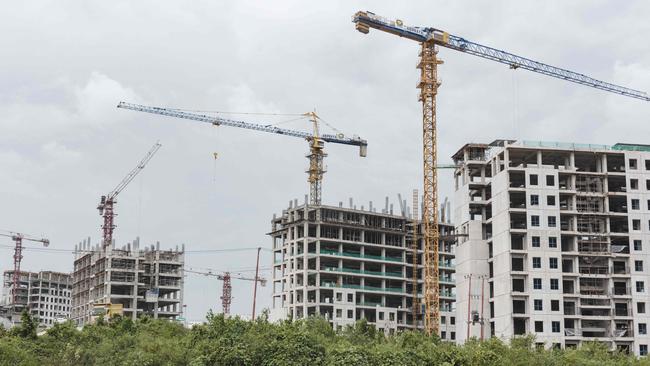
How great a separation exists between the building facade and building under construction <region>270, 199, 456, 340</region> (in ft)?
89.5

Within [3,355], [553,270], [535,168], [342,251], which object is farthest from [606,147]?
[3,355]

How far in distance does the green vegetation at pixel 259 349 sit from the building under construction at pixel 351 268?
219ft

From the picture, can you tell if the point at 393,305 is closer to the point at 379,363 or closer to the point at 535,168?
the point at 535,168

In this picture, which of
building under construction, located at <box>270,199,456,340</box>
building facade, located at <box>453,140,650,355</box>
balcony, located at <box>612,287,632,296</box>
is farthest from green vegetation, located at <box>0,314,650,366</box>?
building under construction, located at <box>270,199,456,340</box>

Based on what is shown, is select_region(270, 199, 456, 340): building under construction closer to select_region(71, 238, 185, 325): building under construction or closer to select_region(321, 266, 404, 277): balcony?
select_region(321, 266, 404, 277): balcony

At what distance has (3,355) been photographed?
2200 inches

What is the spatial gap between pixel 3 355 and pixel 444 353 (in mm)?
29551

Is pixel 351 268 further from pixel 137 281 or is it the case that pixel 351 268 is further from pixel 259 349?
pixel 259 349

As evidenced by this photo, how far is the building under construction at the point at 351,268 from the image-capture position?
133625 mm

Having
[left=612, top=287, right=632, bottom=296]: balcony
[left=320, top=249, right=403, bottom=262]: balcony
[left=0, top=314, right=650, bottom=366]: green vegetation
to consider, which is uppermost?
[left=320, top=249, right=403, bottom=262]: balcony

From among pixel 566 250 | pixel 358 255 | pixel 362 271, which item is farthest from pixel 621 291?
pixel 358 255

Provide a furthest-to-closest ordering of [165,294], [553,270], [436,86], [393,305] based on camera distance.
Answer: [165,294] < [393,305] < [436,86] < [553,270]

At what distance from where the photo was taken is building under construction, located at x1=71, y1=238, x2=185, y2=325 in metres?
159

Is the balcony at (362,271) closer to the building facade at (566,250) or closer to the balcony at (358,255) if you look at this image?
the balcony at (358,255)
